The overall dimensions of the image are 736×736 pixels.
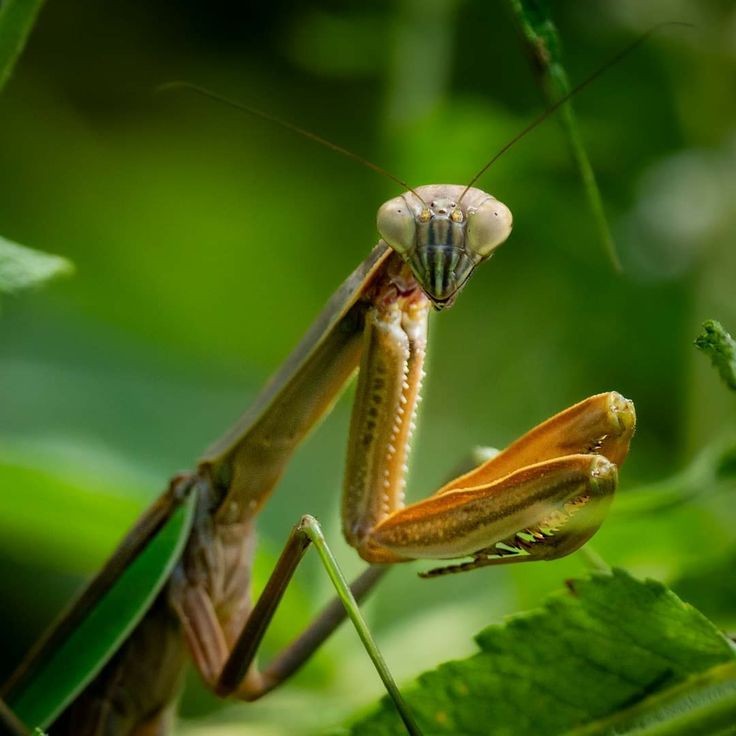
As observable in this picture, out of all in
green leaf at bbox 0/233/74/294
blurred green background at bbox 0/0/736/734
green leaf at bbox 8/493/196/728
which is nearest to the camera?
green leaf at bbox 0/233/74/294

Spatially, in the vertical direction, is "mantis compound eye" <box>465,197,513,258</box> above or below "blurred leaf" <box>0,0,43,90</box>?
below

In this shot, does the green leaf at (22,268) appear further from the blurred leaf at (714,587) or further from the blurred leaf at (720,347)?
the blurred leaf at (714,587)

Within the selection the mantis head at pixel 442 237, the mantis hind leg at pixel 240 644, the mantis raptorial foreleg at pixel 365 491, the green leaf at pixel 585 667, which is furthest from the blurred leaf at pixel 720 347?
the mantis hind leg at pixel 240 644

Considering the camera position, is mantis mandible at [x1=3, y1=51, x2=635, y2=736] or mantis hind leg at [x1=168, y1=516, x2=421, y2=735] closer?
mantis mandible at [x1=3, y1=51, x2=635, y2=736]

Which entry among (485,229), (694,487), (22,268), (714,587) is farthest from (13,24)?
(714,587)

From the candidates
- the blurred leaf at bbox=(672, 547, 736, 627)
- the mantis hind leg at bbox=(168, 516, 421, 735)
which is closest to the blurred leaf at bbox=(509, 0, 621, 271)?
the blurred leaf at bbox=(672, 547, 736, 627)

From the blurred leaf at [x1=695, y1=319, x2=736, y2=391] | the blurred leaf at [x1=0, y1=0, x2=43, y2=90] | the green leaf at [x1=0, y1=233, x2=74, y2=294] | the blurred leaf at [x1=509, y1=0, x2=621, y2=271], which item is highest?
the blurred leaf at [x1=509, y1=0, x2=621, y2=271]

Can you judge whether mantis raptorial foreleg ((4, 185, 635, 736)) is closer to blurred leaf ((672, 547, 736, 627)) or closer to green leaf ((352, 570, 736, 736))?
green leaf ((352, 570, 736, 736))

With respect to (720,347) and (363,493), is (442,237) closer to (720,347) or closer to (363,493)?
(363,493)
